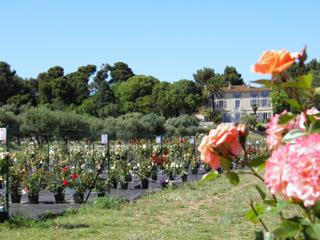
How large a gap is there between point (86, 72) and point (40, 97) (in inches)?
446

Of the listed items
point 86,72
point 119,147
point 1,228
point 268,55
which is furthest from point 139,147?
point 86,72

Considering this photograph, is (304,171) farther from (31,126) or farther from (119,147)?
(31,126)

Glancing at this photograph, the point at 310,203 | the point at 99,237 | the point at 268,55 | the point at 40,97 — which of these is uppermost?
the point at 40,97

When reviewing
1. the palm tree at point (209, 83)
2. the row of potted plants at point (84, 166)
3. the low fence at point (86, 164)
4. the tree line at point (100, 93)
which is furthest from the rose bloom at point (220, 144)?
the palm tree at point (209, 83)

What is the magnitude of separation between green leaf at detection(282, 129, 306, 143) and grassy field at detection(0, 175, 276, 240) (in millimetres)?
3848

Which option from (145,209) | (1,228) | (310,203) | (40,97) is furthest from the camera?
(40,97)

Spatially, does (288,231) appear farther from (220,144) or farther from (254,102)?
(254,102)

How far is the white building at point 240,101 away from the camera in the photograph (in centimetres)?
9094

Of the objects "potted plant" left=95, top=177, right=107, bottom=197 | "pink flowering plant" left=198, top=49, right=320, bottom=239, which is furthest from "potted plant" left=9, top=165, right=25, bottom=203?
"pink flowering plant" left=198, top=49, right=320, bottom=239

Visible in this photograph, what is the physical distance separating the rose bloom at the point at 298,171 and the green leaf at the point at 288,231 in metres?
0.08

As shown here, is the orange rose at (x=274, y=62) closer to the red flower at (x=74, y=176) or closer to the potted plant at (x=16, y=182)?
the red flower at (x=74, y=176)

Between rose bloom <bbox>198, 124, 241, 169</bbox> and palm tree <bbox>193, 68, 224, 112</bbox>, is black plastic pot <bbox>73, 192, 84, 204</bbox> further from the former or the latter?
palm tree <bbox>193, 68, 224, 112</bbox>

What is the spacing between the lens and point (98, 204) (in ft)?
30.8

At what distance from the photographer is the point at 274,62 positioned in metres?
1.17
